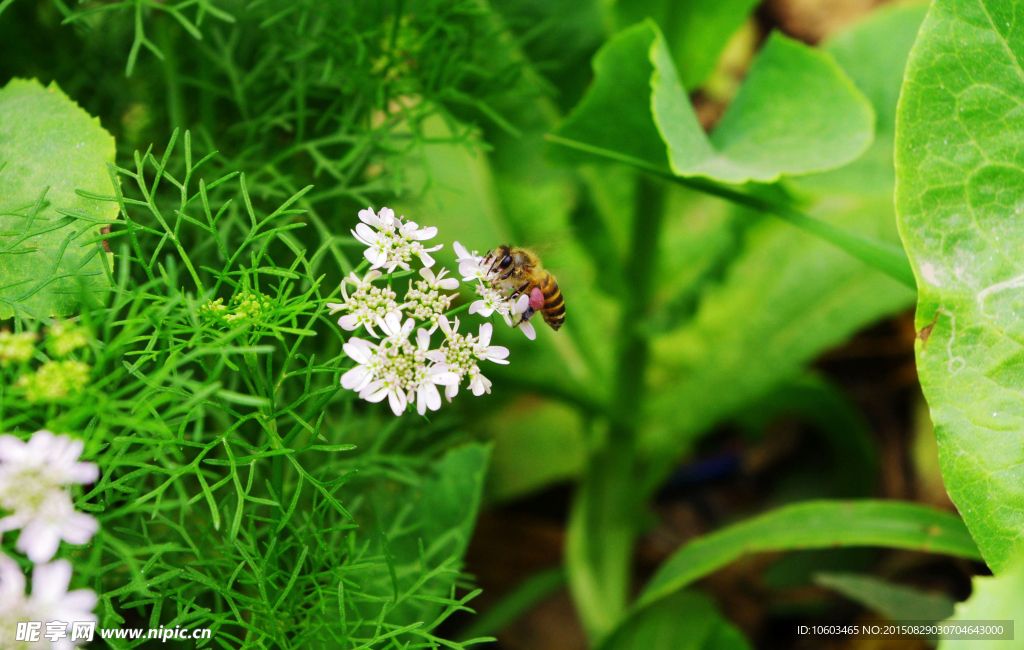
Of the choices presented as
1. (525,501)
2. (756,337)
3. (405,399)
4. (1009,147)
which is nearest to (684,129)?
(1009,147)

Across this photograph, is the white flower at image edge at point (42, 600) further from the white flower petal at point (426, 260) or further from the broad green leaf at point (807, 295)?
the broad green leaf at point (807, 295)

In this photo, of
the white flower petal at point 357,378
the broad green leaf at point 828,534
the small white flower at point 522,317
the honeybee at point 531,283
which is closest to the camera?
the white flower petal at point 357,378

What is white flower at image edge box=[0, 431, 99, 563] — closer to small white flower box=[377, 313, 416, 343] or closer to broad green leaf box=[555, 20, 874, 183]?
small white flower box=[377, 313, 416, 343]

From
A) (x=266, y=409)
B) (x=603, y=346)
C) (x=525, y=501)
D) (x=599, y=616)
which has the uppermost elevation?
(x=603, y=346)

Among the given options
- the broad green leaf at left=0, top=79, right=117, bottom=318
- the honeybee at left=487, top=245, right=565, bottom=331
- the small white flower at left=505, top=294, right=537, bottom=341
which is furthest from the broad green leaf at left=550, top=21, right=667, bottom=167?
the broad green leaf at left=0, top=79, right=117, bottom=318

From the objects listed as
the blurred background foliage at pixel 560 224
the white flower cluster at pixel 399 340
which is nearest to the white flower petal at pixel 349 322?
the white flower cluster at pixel 399 340

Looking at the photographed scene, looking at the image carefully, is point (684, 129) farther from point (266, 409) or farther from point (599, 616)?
point (599, 616)

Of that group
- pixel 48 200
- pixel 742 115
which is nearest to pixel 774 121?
pixel 742 115
